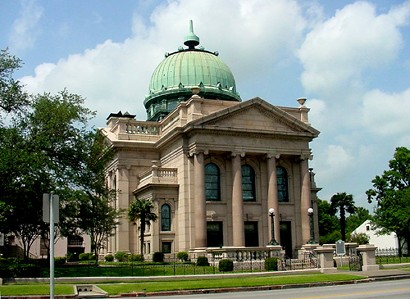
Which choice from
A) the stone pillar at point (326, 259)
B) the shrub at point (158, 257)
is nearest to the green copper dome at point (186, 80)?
the shrub at point (158, 257)

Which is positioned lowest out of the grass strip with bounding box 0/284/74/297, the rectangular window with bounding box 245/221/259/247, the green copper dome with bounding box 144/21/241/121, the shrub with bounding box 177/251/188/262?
the grass strip with bounding box 0/284/74/297

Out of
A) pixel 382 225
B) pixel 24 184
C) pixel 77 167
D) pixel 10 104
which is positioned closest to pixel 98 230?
pixel 77 167

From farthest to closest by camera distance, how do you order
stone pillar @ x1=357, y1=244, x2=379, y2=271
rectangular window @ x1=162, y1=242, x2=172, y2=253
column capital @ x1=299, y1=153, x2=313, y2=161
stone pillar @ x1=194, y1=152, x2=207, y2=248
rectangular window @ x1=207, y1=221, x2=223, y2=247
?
column capital @ x1=299, y1=153, x2=313, y2=161, rectangular window @ x1=207, y1=221, x2=223, y2=247, rectangular window @ x1=162, y1=242, x2=172, y2=253, stone pillar @ x1=194, y1=152, x2=207, y2=248, stone pillar @ x1=357, y1=244, x2=379, y2=271

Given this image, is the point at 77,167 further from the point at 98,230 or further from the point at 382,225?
the point at 382,225

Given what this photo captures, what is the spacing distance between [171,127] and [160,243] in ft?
39.5

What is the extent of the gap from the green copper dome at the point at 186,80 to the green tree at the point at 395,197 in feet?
68.1

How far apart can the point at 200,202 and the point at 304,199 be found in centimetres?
1166

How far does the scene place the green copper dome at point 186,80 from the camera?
68.8 m

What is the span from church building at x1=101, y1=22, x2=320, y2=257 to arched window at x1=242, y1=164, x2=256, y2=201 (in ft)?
0.33

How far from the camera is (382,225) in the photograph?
68.4m

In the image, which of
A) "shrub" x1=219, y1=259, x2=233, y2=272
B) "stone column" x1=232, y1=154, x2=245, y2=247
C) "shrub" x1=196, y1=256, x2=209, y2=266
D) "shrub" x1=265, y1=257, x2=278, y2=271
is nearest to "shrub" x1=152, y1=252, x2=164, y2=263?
"shrub" x1=196, y1=256, x2=209, y2=266

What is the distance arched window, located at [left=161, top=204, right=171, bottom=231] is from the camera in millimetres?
54031

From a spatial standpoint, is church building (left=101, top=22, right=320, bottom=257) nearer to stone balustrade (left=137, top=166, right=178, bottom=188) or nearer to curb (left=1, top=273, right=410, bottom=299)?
stone balustrade (left=137, top=166, right=178, bottom=188)

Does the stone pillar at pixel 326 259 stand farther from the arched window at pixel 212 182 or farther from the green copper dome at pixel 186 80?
the green copper dome at pixel 186 80
